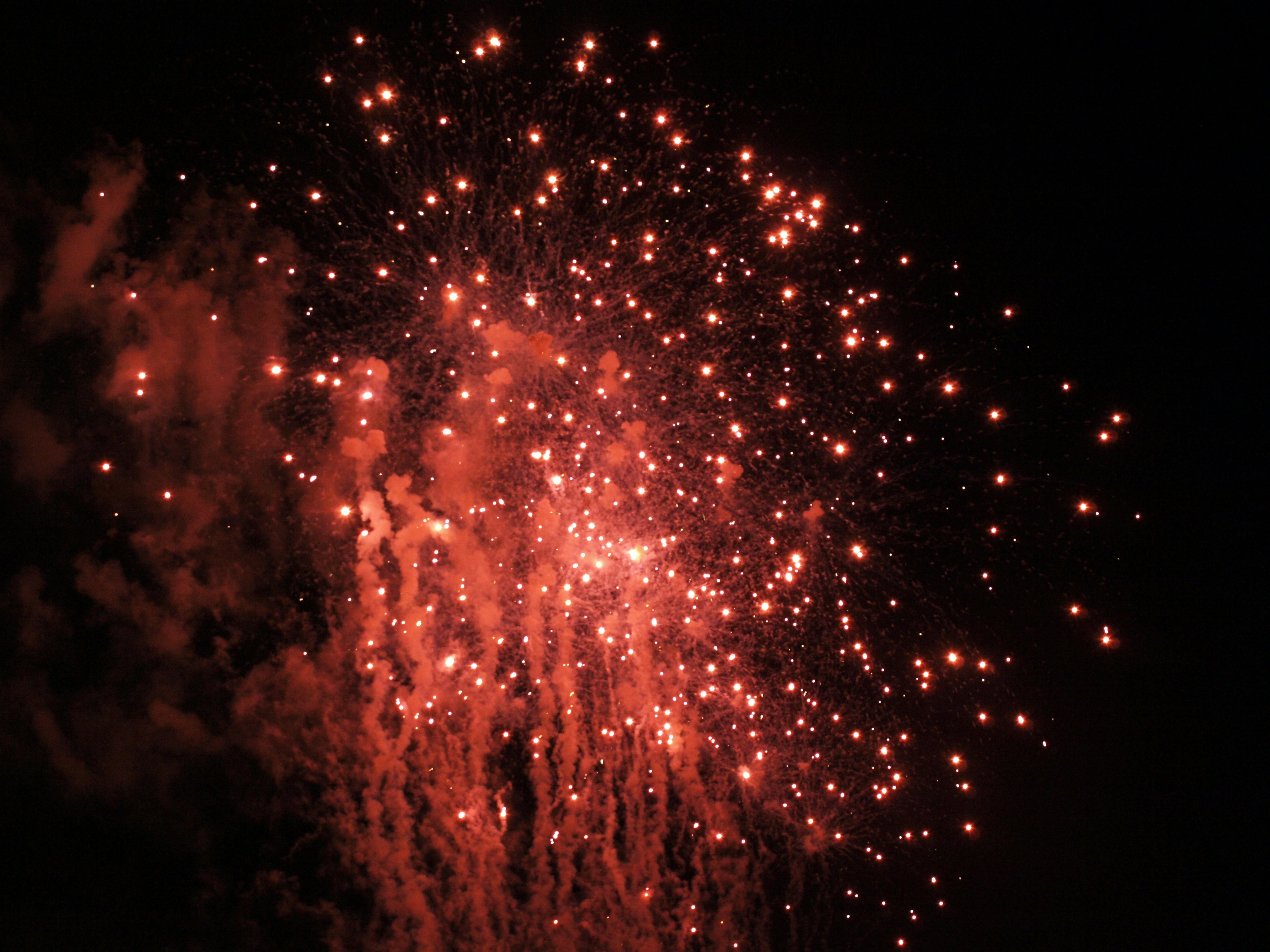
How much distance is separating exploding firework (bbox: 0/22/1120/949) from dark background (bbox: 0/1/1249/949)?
0.56 ft

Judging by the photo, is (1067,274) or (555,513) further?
(555,513)

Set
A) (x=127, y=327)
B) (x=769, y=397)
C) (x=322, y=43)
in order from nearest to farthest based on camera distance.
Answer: (x=322, y=43)
(x=127, y=327)
(x=769, y=397)

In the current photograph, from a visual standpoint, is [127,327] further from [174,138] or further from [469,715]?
[469,715]

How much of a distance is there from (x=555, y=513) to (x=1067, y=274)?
194 centimetres

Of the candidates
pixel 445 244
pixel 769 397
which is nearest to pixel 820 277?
pixel 769 397

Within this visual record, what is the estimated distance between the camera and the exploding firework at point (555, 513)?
182 centimetres

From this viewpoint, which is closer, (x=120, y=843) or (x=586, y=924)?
(x=120, y=843)

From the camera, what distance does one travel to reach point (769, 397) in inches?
76.9

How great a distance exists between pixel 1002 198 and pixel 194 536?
2.94m

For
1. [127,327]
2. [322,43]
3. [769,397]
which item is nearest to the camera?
[322,43]

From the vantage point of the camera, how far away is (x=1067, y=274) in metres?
1.87

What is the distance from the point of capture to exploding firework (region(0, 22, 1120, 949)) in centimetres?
182

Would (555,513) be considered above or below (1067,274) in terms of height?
below

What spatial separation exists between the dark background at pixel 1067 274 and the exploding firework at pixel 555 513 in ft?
0.56
